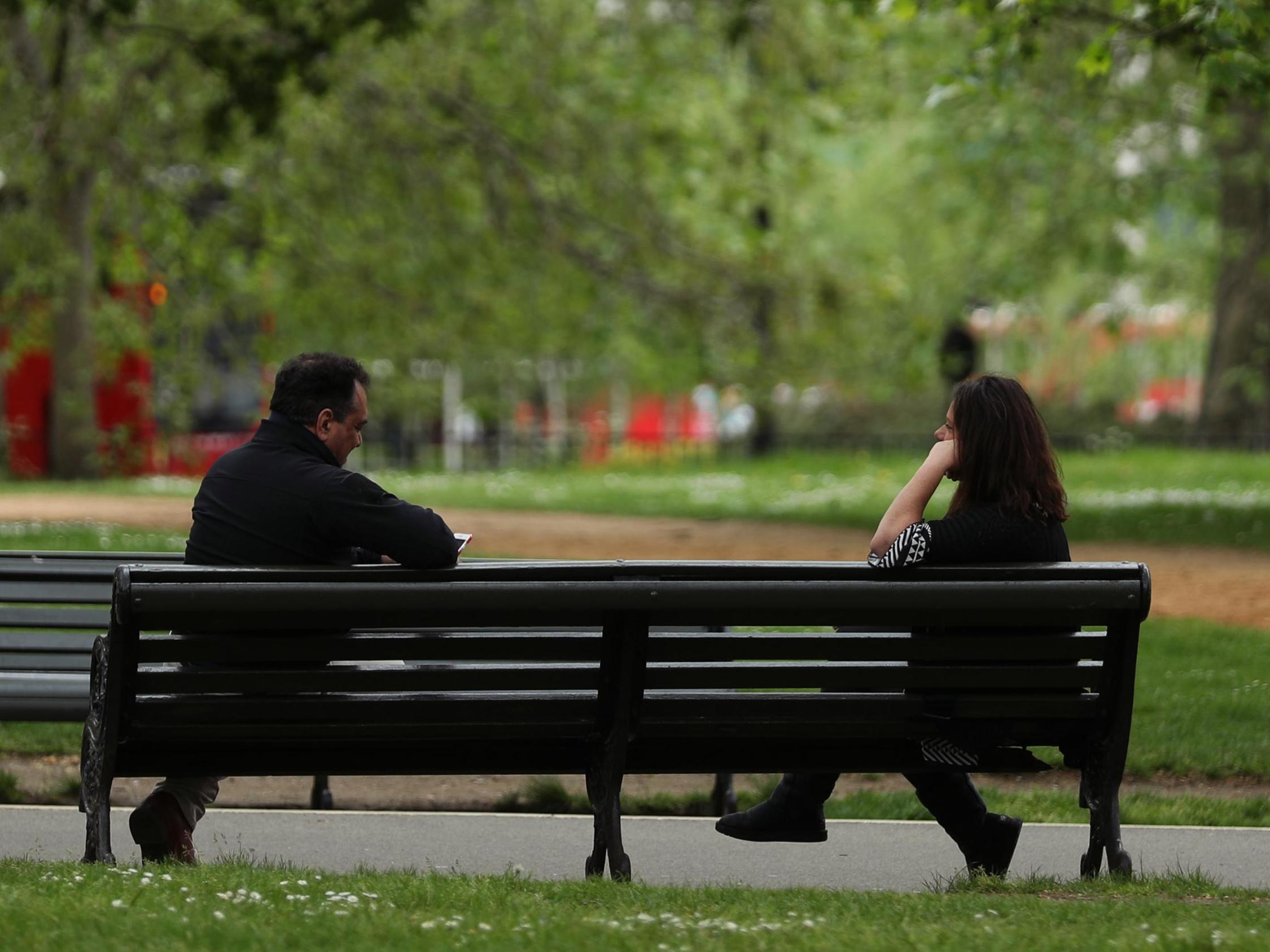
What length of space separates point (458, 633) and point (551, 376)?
43968mm

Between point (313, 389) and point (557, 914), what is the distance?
5.44 feet

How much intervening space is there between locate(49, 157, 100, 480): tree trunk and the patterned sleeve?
51.4 ft

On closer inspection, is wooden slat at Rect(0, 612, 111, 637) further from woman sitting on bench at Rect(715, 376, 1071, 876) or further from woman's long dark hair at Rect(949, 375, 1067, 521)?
woman's long dark hair at Rect(949, 375, 1067, 521)

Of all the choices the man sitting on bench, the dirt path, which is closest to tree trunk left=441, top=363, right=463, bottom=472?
the dirt path

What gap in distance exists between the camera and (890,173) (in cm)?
4288

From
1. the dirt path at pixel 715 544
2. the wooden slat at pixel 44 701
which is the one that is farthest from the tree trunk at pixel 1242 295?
the wooden slat at pixel 44 701

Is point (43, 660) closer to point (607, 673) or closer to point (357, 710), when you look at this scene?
point (357, 710)

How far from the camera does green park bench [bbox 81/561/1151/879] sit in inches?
179

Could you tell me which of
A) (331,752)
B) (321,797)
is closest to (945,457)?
(331,752)

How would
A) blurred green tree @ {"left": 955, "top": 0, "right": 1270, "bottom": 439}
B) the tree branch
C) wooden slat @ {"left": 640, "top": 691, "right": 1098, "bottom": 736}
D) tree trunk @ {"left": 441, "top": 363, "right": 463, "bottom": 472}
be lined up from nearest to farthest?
wooden slat @ {"left": 640, "top": 691, "right": 1098, "bottom": 736}, blurred green tree @ {"left": 955, "top": 0, "right": 1270, "bottom": 439}, the tree branch, tree trunk @ {"left": 441, "top": 363, "right": 463, "bottom": 472}

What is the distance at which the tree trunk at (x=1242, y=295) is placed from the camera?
2062 centimetres

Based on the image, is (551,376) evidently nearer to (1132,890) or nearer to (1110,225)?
(1110,225)

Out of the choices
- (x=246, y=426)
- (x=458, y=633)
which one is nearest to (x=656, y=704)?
(x=458, y=633)

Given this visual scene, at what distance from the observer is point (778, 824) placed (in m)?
5.26
